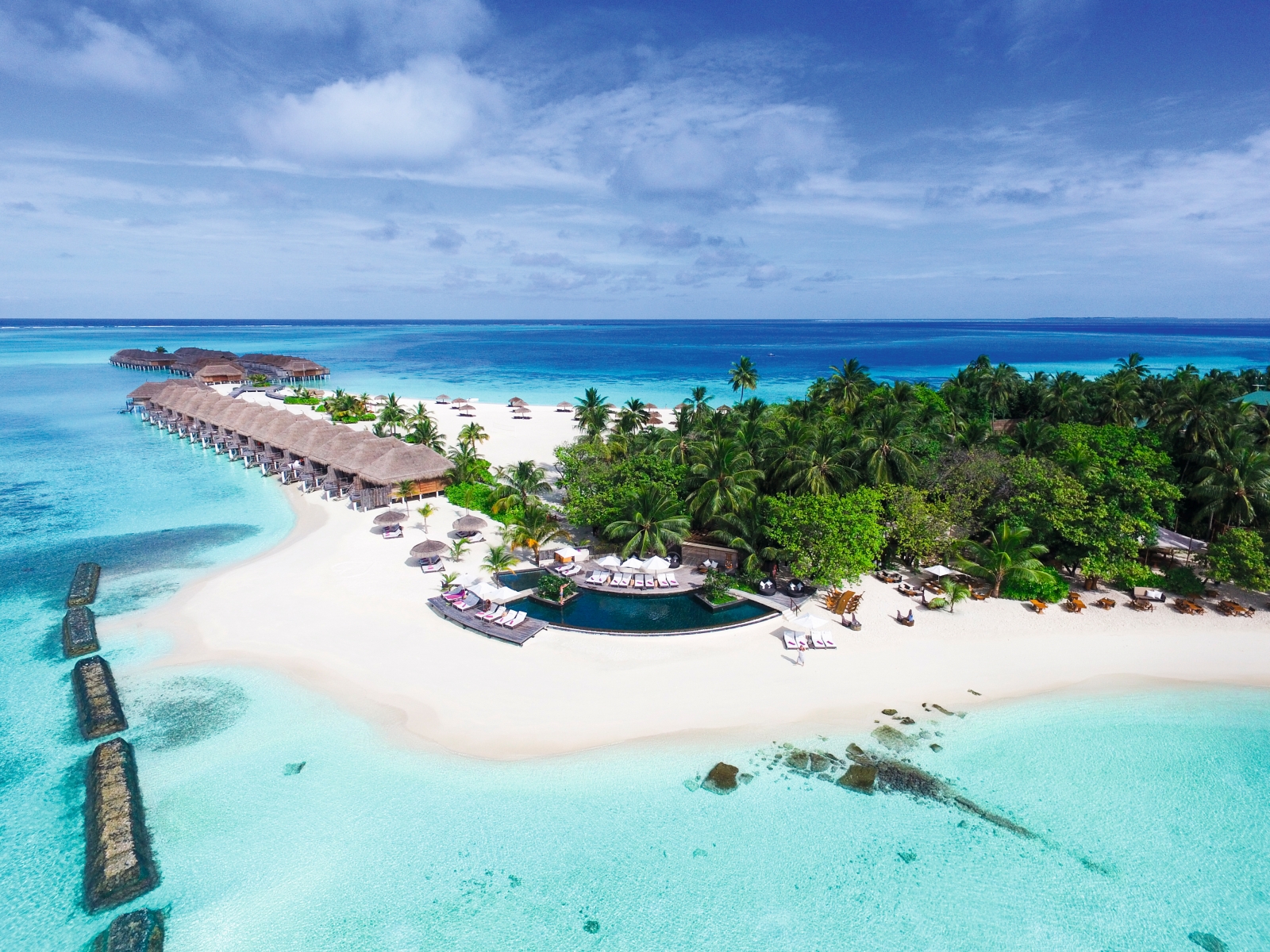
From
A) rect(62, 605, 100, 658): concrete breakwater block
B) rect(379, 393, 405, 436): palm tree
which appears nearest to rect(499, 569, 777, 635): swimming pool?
rect(62, 605, 100, 658): concrete breakwater block

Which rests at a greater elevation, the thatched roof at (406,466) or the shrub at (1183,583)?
the thatched roof at (406,466)

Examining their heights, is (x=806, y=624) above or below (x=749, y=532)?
below

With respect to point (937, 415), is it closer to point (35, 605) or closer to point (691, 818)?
point (691, 818)

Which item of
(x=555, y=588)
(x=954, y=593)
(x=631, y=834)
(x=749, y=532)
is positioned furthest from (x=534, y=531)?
(x=954, y=593)

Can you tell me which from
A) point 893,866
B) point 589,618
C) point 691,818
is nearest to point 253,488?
point 589,618

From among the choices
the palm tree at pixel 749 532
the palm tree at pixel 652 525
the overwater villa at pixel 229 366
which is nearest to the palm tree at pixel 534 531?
the palm tree at pixel 652 525

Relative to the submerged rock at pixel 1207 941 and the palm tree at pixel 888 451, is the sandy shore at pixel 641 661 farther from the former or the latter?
the submerged rock at pixel 1207 941

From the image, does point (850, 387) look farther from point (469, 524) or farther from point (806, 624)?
point (469, 524)

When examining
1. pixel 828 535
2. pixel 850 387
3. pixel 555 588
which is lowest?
Answer: pixel 555 588
